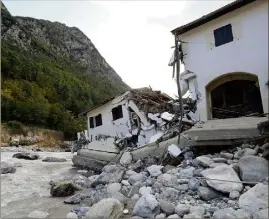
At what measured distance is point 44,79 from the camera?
41094mm

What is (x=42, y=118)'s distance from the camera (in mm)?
33781

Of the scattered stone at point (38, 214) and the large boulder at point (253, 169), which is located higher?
the large boulder at point (253, 169)

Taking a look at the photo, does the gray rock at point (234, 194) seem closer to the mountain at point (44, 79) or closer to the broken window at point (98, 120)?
the broken window at point (98, 120)

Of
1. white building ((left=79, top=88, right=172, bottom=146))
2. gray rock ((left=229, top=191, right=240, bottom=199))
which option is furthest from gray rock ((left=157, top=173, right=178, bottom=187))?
white building ((left=79, top=88, right=172, bottom=146))

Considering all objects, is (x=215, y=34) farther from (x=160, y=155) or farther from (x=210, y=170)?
(x=210, y=170)

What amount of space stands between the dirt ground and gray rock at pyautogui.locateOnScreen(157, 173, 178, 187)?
261 centimetres

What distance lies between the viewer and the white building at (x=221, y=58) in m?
11.6

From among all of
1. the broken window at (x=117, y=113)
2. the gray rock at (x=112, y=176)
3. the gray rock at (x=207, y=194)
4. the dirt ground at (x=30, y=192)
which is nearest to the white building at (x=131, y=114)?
the broken window at (x=117, y=113)

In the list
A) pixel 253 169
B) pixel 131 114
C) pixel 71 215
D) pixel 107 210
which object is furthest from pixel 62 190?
pixel 131 114

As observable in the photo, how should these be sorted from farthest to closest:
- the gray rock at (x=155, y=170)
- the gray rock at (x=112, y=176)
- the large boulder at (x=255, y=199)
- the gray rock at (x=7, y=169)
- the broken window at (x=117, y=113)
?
1. the broken window at (x=117, y=113)
2. the gray rock at (x=7, y=169)
3. the gray rock at (x=112, y=176)
4. the gray rock at (x=155, y=170)
5. the large boulder at (x=255, y=199)

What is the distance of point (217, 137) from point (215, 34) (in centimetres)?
619

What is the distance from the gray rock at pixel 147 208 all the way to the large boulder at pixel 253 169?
2152mm

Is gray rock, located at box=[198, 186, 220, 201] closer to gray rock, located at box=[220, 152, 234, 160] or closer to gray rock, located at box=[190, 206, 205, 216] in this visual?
gray rock, located at box=[190, 206, 205, 216]

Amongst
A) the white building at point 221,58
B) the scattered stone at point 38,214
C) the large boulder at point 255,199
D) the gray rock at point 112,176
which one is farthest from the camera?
the white building at point 221,58
